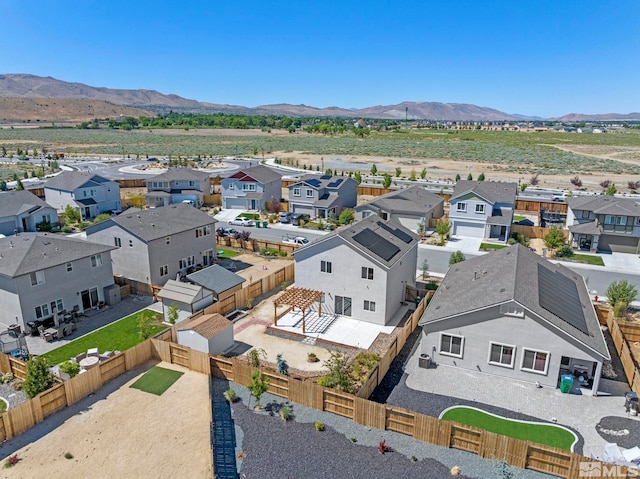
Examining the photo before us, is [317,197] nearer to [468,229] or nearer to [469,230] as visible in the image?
[468,229]

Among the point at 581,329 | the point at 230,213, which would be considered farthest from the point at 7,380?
the point at 230,213

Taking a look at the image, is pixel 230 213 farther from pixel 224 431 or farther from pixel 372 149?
pixel 372 149

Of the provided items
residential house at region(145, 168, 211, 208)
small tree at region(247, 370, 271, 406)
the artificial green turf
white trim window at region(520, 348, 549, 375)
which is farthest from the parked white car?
white trim window at region(520, 348, 549, 375)

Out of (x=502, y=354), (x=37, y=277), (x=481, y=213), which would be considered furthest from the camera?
(x=481, y=213)

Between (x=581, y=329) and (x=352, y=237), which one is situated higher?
(x=352, y=237)

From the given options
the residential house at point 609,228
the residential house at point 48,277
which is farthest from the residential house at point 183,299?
the residential house at point 609,228

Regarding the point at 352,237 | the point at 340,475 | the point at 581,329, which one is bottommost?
the point at 340,475

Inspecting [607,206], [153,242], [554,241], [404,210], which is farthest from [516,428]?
[404,210]
